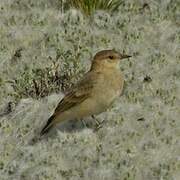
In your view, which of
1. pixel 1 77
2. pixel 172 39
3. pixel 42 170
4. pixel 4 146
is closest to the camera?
pixel 42 170

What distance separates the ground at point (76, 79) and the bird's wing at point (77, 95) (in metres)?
0.48

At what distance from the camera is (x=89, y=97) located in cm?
1245

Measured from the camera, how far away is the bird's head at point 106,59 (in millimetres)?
12898

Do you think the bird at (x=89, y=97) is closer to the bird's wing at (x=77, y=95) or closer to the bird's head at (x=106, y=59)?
the bird's wing at (x=77, y=95)

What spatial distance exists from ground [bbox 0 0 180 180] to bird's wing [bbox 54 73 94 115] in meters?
0.48

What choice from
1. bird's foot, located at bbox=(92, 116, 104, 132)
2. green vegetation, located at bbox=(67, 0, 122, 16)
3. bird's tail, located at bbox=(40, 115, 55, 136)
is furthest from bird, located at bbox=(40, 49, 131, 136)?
green vegetation, located at bbox=(67, 0, 122, 16)

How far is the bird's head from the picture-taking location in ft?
42.3

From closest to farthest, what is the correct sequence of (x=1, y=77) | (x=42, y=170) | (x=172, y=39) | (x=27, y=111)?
(x=42, y=170) → (x=27, y=111) → (x=1, y=77) → (x=172, y=39)

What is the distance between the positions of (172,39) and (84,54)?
2.03 metres

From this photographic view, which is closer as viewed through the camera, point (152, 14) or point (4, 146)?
point (4, 146)

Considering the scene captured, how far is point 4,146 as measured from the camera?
1250cm

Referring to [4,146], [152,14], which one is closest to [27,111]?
[4,146]

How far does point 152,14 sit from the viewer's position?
54.8 ft

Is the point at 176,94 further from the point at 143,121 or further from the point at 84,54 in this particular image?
the point at 84,54
